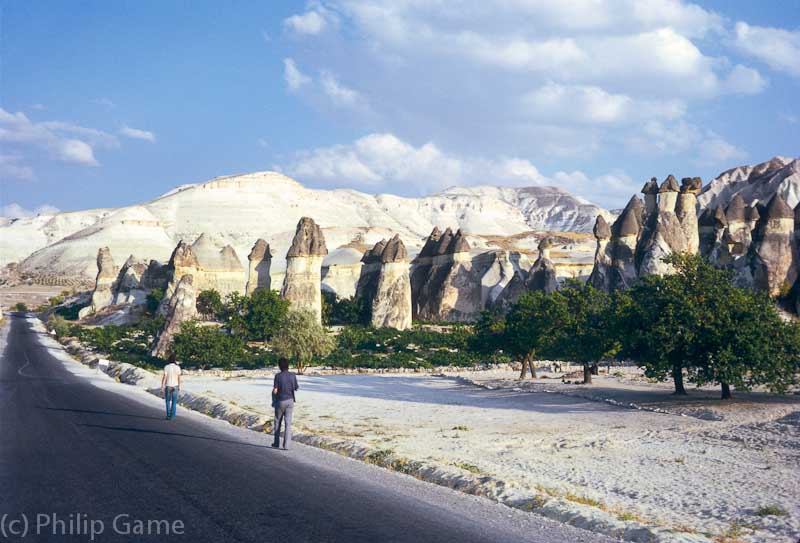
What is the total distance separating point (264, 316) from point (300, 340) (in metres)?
9.16

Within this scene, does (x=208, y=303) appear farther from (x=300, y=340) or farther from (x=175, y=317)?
(x=300, y=340)

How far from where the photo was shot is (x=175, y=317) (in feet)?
132

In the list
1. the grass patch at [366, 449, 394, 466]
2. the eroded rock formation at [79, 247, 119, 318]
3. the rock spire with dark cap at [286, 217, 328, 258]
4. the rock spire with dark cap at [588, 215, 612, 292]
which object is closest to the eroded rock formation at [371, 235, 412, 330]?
the rock spire with dark cap at [286, 217, 328, 258]

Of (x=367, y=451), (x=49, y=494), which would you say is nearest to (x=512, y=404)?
(x=367, y=451)

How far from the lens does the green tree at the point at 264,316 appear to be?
44.8 metres

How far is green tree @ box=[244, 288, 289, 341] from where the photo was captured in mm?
44844

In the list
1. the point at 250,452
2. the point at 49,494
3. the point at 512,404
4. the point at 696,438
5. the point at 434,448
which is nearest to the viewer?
the point at 49,494

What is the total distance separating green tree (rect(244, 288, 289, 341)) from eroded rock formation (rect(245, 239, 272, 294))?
40.7ft

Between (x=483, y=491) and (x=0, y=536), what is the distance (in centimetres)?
526

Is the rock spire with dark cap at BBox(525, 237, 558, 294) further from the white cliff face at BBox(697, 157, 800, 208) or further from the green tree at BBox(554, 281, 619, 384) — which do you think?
the white cliff face at BBox(697, 157, 800, 208)

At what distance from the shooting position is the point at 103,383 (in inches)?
968

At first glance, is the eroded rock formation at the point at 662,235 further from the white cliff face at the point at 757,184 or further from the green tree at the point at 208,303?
the white cliff face at the point at 757,184

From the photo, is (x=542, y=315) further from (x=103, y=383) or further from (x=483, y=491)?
(x=483, y=491)

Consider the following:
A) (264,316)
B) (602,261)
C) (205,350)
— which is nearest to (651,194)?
(602,261)
